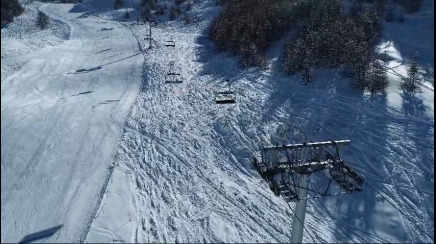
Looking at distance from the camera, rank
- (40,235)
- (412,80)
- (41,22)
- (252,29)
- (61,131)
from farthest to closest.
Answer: (41,22) → (252,29) → (412,80) → (61,131) → (40,235)

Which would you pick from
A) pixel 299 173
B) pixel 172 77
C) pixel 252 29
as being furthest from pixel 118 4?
pixel 299 173

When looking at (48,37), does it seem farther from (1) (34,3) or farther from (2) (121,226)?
(2) (121,226)

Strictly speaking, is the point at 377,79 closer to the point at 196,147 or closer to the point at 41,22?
the point at 196,147

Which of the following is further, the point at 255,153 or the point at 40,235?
the point at 255,153

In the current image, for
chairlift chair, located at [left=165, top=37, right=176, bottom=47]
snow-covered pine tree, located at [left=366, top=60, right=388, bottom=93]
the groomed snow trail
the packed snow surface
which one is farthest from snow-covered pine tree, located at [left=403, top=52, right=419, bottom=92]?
chairlift chair, located at [left=165, top=37, right=176, bottom=47]

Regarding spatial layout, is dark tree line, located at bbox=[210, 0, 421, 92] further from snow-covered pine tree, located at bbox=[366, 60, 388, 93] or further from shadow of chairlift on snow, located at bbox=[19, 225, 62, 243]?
shadow of chairlift on snow, located at bbox=[19, 225, 62, 243]

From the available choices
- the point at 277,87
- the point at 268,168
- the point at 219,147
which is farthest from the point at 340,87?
the point at 268,168
